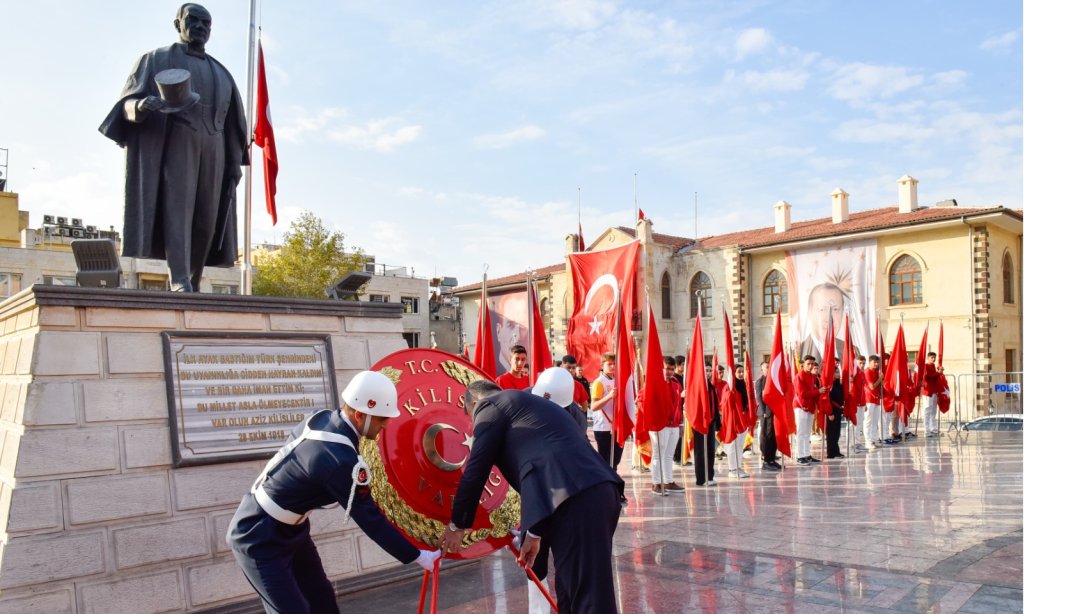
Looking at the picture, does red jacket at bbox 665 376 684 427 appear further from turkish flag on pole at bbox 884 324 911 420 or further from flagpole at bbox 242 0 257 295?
turkish flag on pole at bbox 884 324 911 420

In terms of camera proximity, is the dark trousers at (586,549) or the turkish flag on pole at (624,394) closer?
the dark trousers at (586,549)

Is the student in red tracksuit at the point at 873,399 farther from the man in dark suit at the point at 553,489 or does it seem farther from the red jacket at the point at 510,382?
the man in dark suit at the point at 553,489

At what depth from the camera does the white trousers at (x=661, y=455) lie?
1080cm

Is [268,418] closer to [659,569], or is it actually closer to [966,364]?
[659,569]

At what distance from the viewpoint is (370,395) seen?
3797mm

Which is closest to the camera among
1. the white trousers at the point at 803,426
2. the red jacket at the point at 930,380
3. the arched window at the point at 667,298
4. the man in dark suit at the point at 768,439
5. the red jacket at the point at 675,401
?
the red jacket at the point at 675,401

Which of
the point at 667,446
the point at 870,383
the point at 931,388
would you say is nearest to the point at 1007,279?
the point at 931,388

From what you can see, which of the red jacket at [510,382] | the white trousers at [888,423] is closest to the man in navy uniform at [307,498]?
the red jacket at [510,382]

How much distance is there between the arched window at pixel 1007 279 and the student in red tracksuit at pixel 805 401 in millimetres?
20177

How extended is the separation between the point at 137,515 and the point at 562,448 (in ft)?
9.42

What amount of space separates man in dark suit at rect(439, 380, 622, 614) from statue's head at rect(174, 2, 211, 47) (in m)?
4.38

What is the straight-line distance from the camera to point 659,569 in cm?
644

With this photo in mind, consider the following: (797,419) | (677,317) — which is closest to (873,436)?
(797,419)

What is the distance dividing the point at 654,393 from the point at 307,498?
7.68 metres
